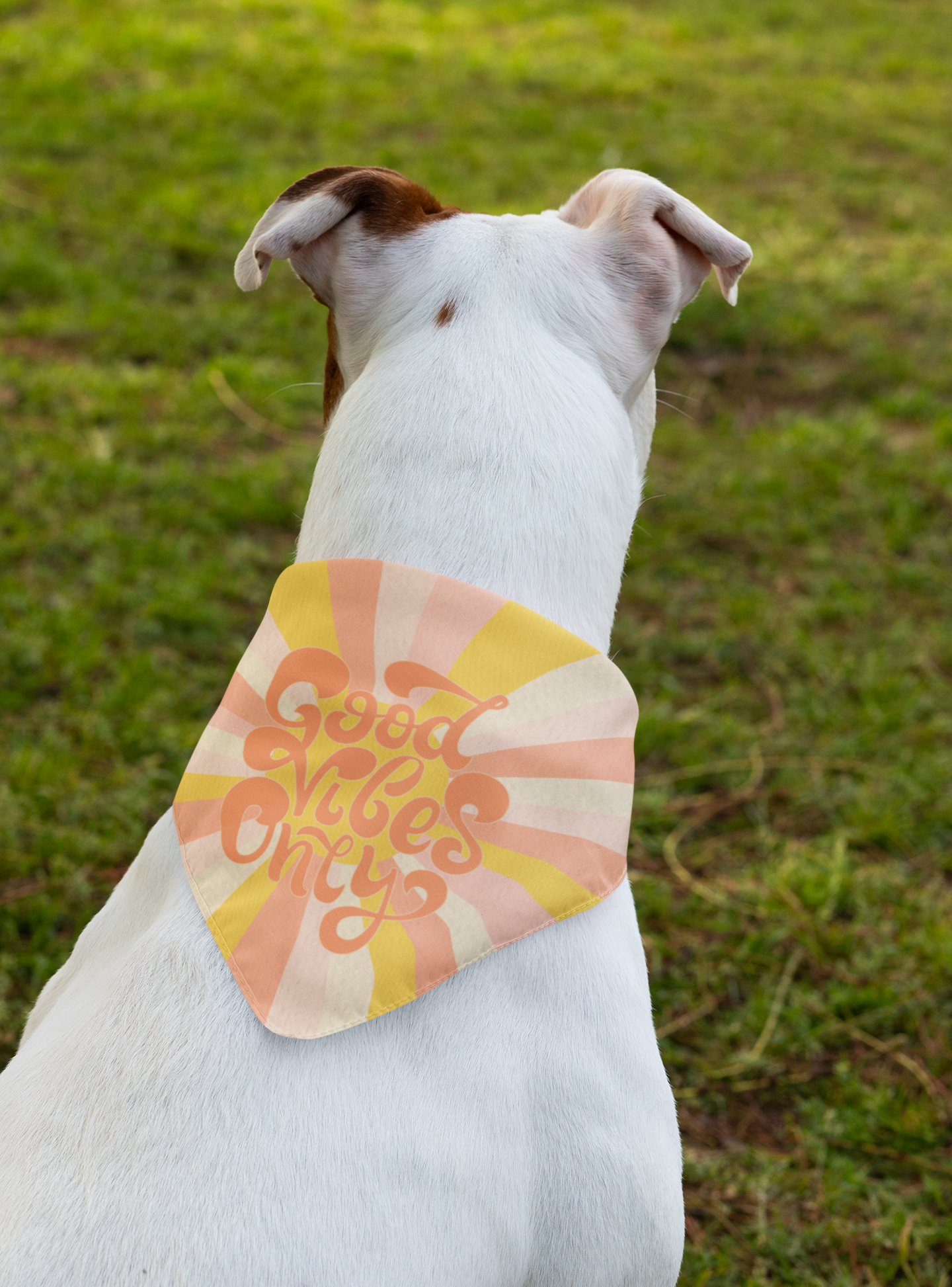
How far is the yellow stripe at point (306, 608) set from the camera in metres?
1.57

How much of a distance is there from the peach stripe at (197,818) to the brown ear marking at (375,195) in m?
0.90

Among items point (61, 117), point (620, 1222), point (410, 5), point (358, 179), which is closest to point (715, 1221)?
point (620, 1222)

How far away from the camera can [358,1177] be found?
1261 mm

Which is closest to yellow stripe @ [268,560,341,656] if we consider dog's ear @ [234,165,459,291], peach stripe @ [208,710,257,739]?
peach stripe @ [208,710,257,739]

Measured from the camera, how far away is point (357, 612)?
1547mm

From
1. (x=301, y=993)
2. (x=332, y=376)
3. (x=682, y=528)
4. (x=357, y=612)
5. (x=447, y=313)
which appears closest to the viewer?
(x=301, y=993)

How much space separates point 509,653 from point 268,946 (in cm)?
48

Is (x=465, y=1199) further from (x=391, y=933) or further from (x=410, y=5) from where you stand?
(x=410, y=5)

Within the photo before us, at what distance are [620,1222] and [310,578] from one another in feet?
3.04

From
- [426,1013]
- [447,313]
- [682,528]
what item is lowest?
[682,528]

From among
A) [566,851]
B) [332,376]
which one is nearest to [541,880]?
[566,851]

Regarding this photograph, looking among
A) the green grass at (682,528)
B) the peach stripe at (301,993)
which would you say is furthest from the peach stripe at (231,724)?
the green grass at (682,528)

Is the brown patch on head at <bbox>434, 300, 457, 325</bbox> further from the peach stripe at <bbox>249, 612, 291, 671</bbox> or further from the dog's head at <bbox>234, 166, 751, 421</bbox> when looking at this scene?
the peach stripe at <bbox>249, 612, 291, 671</bbox>

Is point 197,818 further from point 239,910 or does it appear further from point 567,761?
point 567,761
